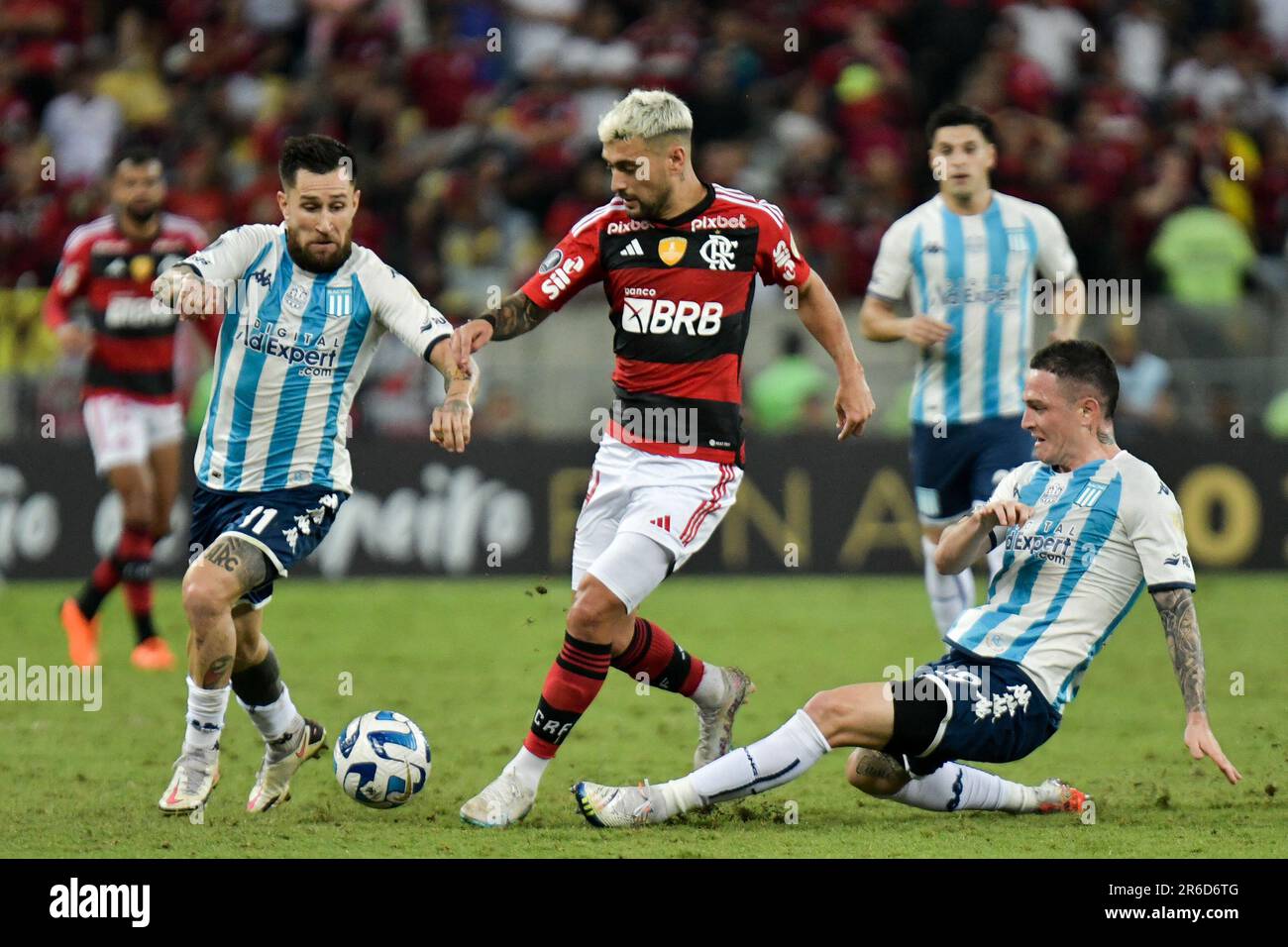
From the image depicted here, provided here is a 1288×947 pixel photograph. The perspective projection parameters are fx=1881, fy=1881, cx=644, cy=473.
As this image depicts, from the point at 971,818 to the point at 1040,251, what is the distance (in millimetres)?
3351

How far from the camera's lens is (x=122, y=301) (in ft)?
36.5

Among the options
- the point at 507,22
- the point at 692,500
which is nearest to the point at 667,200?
the point at 692,500

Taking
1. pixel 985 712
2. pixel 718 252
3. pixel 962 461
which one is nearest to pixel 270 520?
pixel 718 252

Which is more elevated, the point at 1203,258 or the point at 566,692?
the point at 1203,258

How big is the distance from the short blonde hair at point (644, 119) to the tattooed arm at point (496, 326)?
2.21 feet

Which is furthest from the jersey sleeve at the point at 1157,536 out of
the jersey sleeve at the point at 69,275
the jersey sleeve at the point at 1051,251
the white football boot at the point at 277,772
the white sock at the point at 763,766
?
the jersey sleeve at the point at 69,275

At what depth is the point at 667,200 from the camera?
6.85m

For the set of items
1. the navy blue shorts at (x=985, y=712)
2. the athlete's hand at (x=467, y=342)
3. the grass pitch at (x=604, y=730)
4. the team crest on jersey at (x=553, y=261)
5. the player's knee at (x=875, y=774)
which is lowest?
the grass pitch at (x=604, y=730)

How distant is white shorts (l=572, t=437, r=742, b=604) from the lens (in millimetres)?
6742

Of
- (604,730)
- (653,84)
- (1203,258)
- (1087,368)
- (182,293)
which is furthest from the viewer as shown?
(653,84)

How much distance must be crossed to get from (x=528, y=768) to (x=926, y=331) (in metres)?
3.06

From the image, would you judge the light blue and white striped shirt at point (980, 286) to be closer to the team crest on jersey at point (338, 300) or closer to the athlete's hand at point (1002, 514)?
the athlete's hand at point (1002, 514)

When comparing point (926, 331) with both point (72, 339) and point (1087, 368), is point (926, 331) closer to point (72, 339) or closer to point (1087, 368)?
point (1087, 368)

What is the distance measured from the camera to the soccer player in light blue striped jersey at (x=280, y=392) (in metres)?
6.73
